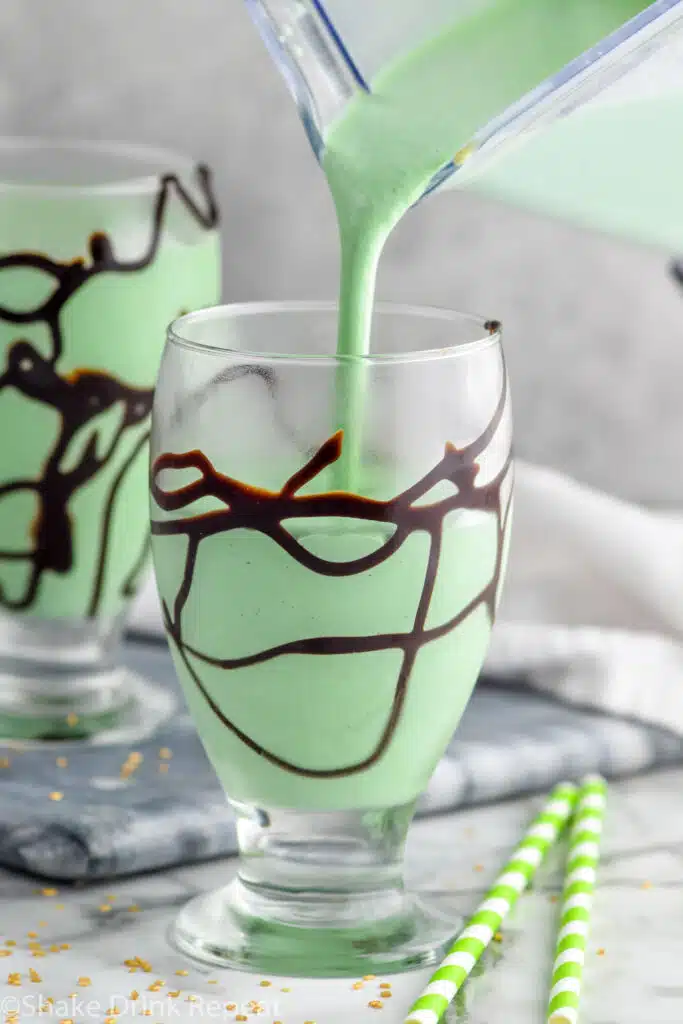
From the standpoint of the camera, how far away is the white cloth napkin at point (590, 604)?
101 cm

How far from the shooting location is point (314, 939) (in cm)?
72

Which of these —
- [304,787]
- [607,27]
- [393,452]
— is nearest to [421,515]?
[393,452]

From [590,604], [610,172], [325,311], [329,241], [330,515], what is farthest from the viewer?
[329,241]

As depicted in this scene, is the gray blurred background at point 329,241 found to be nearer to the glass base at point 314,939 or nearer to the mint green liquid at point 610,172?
the mint green liquid at point 610,172

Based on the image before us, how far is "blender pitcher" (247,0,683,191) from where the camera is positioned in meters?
0.72

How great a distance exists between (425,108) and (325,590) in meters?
0.22

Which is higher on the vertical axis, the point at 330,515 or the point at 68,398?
the point at 68,398

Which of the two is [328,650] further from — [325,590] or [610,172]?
[610,172]

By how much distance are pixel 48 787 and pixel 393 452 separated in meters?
0.32

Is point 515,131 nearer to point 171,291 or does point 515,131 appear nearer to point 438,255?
point 171,291

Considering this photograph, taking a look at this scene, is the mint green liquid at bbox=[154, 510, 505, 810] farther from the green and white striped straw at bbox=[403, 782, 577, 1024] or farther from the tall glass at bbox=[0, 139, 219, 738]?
the tall glass at bbox=[0, 139, 219, 738]

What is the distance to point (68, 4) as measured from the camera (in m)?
1.30

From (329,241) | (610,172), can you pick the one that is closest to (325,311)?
(610,172)

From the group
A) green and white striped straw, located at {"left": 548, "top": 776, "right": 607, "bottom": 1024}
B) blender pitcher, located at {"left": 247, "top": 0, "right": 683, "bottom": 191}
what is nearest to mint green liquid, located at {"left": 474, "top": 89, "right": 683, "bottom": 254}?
blender pitcher, located at {"left": 247, "top": 0, "right": 683, "bottom": 191}
